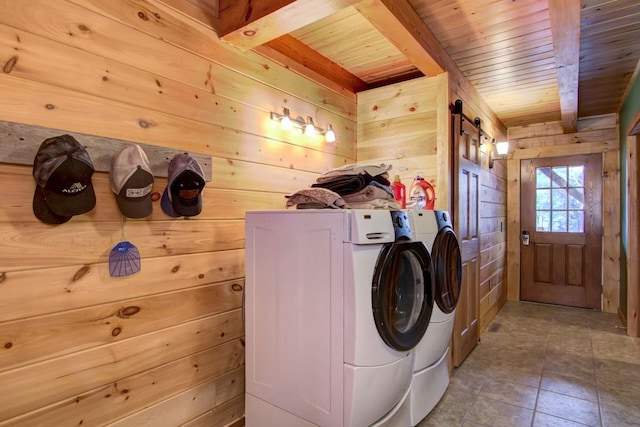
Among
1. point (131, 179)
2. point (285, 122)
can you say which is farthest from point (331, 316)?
point (285, 122)

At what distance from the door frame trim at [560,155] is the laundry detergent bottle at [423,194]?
2.99 m

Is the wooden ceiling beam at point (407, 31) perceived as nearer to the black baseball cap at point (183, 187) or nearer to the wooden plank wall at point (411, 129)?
the wooden plank wall at point (411, 129)

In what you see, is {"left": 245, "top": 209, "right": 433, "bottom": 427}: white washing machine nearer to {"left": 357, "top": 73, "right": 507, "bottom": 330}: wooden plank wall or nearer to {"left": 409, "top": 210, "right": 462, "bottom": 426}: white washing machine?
{"left": 409, "top": 210, "right": 462, "bottom": 426}: white washing machine

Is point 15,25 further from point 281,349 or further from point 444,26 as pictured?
point 444,26

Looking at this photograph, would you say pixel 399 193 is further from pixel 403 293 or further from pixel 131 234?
pixel 131 234

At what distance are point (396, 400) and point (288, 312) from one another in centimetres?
68

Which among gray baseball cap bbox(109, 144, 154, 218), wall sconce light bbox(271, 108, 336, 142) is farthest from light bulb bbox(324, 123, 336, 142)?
gray baseball cap bbox(109, 144, 154, 218)

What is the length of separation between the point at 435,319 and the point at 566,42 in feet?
5.91

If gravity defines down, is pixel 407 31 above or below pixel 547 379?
above

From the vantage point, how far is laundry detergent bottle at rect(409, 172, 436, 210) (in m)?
2.48

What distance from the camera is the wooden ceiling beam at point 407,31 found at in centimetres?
165

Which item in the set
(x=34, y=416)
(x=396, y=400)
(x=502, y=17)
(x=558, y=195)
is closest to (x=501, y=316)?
(x=558, y=195)

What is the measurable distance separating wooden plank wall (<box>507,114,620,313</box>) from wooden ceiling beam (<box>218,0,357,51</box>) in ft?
13.9

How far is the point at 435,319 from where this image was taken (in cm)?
200
